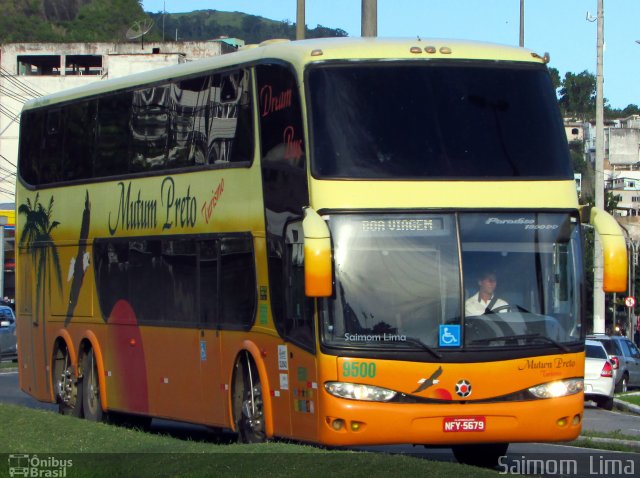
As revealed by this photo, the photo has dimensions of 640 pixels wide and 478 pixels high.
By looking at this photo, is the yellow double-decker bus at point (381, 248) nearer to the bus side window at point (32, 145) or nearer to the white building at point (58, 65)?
the bus side window at point (32, 145)

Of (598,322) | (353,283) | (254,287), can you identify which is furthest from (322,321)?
(598,322)

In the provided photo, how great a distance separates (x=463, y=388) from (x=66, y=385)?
27.8ft

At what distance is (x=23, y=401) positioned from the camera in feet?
79.1

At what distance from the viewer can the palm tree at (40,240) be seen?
755 inches

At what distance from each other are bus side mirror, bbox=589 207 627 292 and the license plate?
5.50 feet

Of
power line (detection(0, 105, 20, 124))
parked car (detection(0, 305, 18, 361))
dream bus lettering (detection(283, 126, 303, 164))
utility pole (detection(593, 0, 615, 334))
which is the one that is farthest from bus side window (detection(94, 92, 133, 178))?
power line (detection(0, 105, 20, 124))

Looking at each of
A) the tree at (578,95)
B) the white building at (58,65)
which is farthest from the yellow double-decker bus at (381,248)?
the tree at (578,95)

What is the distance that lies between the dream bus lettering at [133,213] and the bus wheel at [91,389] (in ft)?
6.55

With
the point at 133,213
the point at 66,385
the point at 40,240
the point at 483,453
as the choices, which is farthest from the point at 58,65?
the point at 483,453

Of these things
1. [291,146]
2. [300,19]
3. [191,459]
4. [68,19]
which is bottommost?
[191,459]

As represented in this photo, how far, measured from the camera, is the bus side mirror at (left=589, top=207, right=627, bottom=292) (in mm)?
12133

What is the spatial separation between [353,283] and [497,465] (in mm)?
3028

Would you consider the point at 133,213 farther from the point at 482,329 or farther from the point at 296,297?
the point at 482,329

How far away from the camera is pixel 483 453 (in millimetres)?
13766
